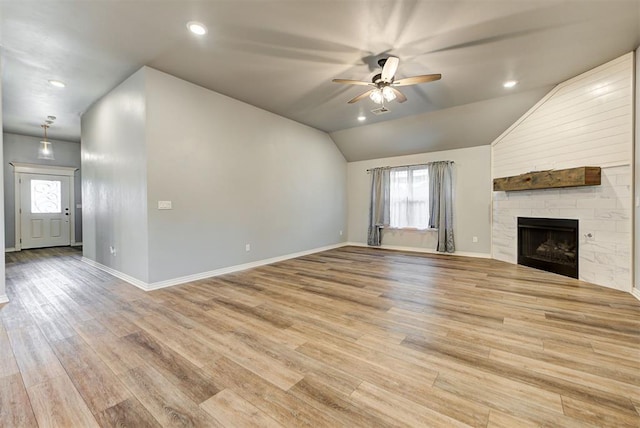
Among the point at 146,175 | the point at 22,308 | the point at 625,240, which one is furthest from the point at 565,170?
the point at 22,308

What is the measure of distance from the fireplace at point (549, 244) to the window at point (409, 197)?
78.1 inches

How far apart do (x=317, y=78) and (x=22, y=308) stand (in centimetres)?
451

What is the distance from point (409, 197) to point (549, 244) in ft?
9.57

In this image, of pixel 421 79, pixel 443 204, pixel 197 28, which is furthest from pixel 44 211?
pixel 443 204

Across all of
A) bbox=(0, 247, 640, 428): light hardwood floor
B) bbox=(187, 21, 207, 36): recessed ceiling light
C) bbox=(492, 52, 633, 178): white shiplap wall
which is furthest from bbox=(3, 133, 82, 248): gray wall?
bbox=(492, 52, 633, 178): white shiplap wall

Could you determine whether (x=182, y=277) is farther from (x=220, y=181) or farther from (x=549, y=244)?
(x=549, y=244)

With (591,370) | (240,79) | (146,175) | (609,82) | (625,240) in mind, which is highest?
(240,79)

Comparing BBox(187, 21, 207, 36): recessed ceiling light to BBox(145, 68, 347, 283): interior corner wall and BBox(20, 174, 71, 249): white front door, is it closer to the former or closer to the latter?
BBox(145, 68, 347, 283): interior corner wall

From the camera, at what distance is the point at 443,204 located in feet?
20.0

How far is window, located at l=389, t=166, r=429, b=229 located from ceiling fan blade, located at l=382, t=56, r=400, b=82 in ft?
12.3

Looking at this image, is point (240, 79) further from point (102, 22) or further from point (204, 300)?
point (204, 300)

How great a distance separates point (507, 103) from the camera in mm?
4590

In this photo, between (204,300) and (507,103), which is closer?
(204,300)

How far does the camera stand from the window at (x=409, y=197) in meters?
6.50
